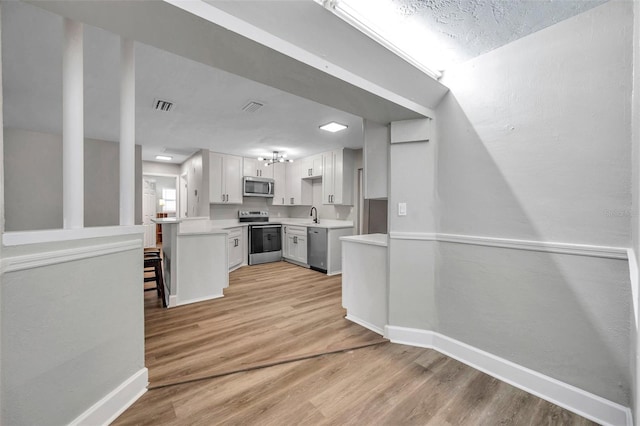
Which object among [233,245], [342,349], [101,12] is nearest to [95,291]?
[101,12]

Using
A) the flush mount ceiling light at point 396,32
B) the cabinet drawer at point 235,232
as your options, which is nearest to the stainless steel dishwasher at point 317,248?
the cabinet drawer at point 235,232

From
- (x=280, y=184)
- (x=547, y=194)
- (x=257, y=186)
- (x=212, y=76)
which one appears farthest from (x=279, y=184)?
(x=547, y=194)

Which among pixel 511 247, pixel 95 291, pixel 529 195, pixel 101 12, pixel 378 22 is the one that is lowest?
pixel 95 291

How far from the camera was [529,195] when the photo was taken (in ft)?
5.64

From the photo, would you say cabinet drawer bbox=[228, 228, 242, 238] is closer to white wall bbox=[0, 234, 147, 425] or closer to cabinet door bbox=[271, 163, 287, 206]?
cabinet door bbox=[271, 163, 287, 206]

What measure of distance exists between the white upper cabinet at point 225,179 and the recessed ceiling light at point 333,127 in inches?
104

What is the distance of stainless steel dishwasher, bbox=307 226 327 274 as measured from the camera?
4.82 meters

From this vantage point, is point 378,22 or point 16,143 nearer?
point 378,22

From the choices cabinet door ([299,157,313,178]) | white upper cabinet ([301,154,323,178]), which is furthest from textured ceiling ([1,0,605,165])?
cabinet door ([299,157,313,178])

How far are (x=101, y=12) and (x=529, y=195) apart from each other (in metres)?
2.58

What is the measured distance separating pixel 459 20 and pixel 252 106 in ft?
7.21

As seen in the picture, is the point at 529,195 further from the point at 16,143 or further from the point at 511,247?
the point at 16,143

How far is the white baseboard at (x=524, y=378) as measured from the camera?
4.72 feet

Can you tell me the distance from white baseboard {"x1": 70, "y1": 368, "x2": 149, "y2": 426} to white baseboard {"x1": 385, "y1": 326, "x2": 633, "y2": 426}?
75.8 inches
